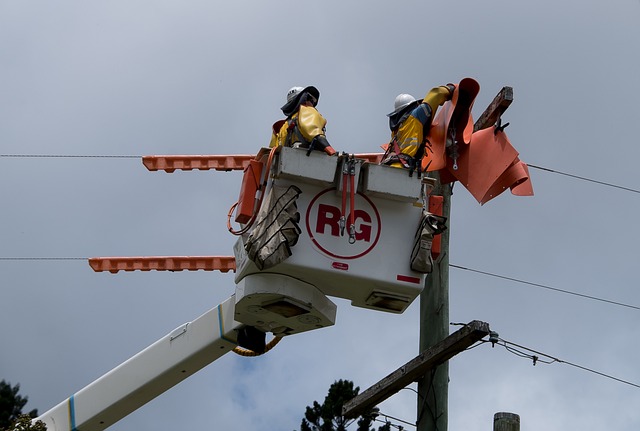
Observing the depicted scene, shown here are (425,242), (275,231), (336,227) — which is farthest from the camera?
(425,242)

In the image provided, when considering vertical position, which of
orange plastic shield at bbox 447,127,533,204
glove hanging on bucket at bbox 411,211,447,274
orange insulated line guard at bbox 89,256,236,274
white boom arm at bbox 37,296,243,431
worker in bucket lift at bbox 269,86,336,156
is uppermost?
Answer: worker in bucket lift at bbox 269,86,336,156

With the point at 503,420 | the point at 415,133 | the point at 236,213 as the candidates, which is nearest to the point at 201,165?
the point at 236,213

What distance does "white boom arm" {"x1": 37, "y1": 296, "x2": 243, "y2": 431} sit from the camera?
12.1 metres

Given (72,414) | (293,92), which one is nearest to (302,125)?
(293,92)

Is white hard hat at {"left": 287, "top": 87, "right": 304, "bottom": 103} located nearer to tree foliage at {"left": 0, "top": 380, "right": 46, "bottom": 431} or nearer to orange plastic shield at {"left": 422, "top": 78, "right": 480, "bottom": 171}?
orange plastic shield at {"left": 422, "top": 78, "right": 480, "bottom": 171}

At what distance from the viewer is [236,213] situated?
444 inches

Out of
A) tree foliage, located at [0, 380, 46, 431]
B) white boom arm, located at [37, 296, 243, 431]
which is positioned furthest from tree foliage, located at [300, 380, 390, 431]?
white boom arm, located at [37, 296, 243, 431]

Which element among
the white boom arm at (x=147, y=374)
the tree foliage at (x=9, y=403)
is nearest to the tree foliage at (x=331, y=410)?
the tree foliage at (x=9, y=403)

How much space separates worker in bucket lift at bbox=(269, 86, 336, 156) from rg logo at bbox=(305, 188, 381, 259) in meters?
0.43

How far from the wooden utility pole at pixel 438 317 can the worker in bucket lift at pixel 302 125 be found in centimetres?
141

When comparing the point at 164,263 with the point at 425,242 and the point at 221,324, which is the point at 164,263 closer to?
the point at 221,324

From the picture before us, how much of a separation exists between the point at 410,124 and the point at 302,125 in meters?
1.01

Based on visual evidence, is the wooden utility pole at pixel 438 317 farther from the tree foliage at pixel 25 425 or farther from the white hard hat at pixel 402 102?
the tree foliage at pixel 25 425

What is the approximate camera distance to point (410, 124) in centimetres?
1159
